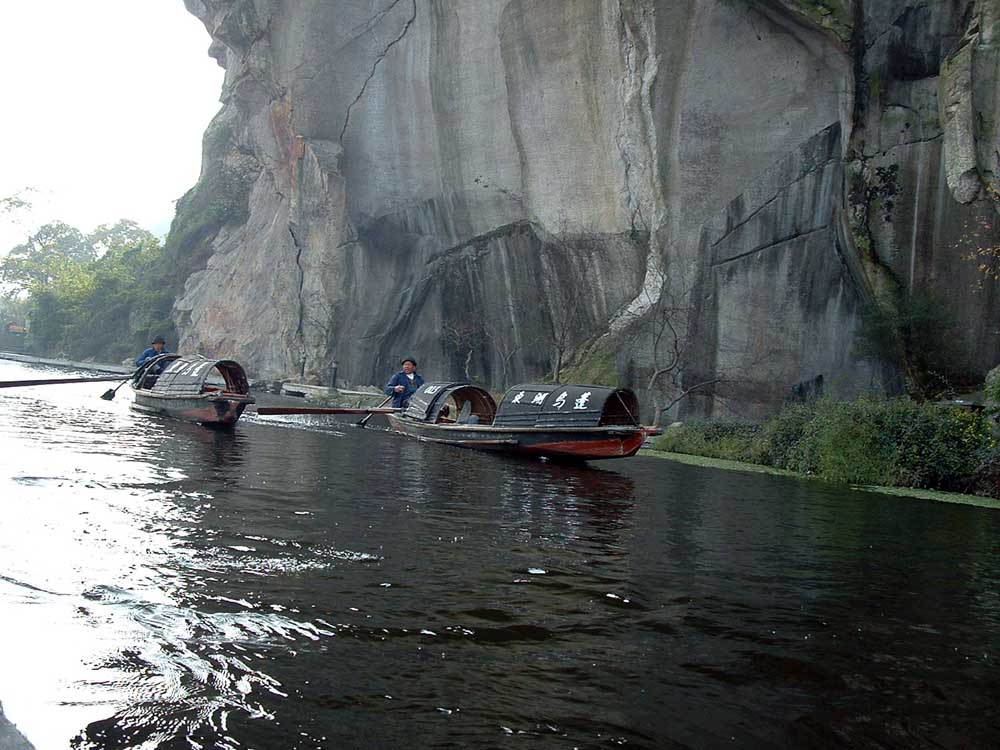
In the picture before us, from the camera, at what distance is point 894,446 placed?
15523mm

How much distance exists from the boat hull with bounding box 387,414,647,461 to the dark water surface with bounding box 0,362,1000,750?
153 inches

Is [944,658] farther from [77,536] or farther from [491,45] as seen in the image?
[491,45]

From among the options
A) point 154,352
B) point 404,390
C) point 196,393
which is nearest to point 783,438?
point 404,390

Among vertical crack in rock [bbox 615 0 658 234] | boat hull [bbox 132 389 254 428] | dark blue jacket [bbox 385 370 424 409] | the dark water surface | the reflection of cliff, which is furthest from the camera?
vertical crack in rock [bbox 615 0 658 234]

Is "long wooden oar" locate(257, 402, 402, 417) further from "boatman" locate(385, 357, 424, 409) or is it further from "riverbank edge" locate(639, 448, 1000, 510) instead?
"riverbank edge" locate(639, 448, 1000, 510)

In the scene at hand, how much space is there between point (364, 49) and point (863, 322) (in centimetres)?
2229

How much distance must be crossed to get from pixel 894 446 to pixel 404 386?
11177 mm

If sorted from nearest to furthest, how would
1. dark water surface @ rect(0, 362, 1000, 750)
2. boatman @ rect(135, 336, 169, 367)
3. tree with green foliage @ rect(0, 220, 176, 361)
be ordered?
dark water surface @ rect(0, 362, 1000, 750) → boatman @ rect(135, 336, 169, 367) → tree with green foliage @ rect(0, 220, 176, 361)

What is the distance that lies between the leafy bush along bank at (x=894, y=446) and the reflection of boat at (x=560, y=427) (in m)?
3.33

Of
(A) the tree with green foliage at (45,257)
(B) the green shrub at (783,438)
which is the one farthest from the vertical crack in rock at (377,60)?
(A) the tree with green foliage at (45,257)

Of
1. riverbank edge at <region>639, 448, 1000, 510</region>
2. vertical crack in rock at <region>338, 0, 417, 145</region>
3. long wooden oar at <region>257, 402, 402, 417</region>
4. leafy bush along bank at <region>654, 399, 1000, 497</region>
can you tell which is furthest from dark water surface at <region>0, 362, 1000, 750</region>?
vertical crack in rock at <region>338, 0, 417, 145</region>

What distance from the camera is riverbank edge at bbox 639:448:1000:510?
44.8ft

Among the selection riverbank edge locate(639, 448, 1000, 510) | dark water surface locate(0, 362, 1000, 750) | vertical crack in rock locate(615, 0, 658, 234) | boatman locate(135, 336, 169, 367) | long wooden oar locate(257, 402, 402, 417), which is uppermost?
vertical crack in rock locate(615, 0, 658, 234)

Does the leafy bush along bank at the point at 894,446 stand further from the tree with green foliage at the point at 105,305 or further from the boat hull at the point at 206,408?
the tree with green foliage at the point at 105,305
